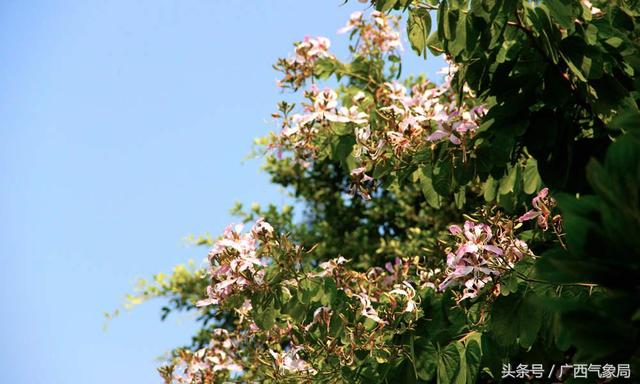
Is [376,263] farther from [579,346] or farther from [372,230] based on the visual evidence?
[579,346]

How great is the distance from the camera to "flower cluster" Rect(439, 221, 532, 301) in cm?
319

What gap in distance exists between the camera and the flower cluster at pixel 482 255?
319cm

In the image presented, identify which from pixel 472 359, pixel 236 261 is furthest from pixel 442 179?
pixel 236 261

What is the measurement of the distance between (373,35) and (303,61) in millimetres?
538

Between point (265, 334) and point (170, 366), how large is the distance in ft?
2.58

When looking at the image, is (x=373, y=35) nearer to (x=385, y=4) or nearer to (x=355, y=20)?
(x=355, y=20)

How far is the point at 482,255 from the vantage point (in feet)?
10.6

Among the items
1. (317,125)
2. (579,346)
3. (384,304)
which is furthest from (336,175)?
(579,346)

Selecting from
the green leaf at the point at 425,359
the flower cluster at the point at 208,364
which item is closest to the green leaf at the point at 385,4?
the green leaf at the point at 425,359

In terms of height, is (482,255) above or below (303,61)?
below

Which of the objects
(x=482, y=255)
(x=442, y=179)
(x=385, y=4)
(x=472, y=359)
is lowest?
(x=472, y=359)

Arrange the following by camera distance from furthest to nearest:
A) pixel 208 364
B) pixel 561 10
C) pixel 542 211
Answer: pixel 208 364 → pixel 542 211 → pixel 561 10

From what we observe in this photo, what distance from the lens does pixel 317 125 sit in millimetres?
4582

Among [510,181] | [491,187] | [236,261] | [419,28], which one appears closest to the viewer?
[236,261]
